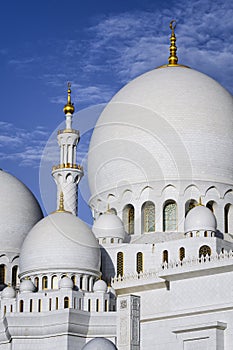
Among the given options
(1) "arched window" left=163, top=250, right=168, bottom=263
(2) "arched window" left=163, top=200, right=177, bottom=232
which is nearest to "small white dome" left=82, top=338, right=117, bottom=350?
(1) "arched window" left=163, top=250, right=168, bottom=263

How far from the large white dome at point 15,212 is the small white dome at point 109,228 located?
4149 millimetres

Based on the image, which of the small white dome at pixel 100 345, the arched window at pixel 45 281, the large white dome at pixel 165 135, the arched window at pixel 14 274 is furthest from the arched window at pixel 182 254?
the small white dome at pixel 100 345

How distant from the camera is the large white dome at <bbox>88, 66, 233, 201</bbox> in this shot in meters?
40.2

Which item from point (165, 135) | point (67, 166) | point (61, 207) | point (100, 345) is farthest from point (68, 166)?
point (100, 345)

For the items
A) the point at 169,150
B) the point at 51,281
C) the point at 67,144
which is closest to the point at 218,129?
the point at 169,150

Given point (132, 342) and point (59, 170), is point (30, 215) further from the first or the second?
point (132, 342)

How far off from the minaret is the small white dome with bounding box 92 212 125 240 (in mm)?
1940

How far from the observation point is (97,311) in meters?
35.8

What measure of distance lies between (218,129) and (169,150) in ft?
7.63

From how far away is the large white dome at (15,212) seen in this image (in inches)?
1639

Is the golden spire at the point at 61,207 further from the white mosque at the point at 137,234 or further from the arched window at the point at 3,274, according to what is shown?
the arched window at the point at 3,274

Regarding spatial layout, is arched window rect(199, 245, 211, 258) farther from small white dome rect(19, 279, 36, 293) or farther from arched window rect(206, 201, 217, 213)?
small white dome rect(19, 279, 36, 293)

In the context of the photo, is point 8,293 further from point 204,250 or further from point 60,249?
point 204,250

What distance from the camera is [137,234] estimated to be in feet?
131
